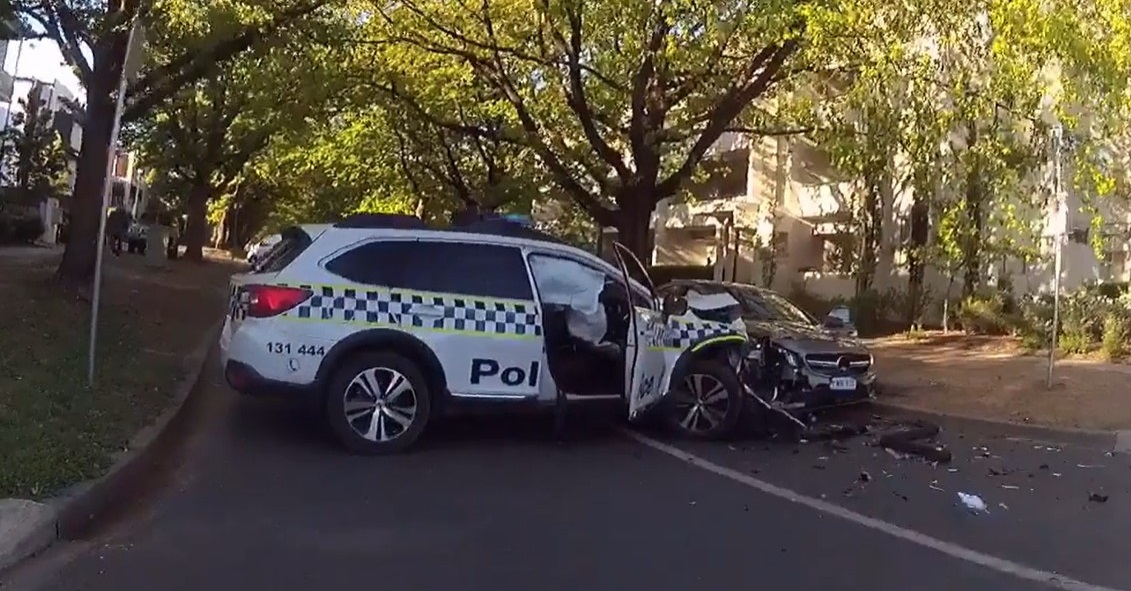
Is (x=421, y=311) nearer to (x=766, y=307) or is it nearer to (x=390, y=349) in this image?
(x=390, y=349)

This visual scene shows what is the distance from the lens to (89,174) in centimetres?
1544

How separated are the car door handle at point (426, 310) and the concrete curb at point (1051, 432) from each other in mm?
6092

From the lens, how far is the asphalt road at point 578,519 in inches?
238

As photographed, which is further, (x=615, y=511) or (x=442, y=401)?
(x=442, y=401)

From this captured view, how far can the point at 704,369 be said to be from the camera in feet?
33.6

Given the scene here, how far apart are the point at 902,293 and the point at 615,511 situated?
683 inches

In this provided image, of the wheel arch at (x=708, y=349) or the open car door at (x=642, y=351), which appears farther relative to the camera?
the wheel arch at (x=708, y=349)

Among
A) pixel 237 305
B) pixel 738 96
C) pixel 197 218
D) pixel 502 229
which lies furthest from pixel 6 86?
pixel 502 229

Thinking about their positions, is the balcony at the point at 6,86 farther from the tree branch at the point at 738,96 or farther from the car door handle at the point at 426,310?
the car door handle at the point at 426,310

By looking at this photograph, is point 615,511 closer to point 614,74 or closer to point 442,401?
point 442,401

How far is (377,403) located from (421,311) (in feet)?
2.55

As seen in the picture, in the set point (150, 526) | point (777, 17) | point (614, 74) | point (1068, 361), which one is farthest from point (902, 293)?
point (150, 526)

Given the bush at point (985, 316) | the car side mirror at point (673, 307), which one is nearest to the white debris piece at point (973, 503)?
the car side mirror at point (673, 307)

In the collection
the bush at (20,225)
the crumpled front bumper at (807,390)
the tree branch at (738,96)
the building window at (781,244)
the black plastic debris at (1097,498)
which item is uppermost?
the tree branch at (738,96)
